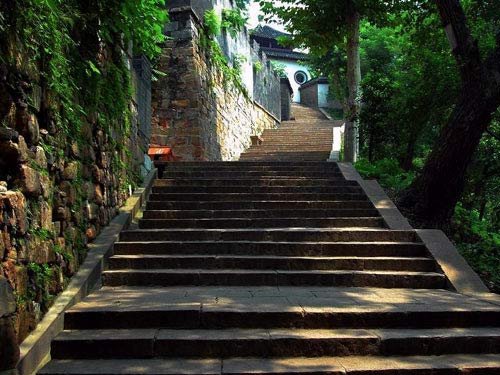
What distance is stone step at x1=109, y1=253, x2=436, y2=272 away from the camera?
466 cm

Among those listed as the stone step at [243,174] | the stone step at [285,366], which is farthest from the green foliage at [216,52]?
the stone step at [285,366]

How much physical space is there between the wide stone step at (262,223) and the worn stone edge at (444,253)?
24 cm

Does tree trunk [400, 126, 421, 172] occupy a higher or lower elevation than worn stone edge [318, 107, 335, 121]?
lower

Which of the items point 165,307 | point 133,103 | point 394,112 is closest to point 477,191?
point 394,112

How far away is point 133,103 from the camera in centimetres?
609

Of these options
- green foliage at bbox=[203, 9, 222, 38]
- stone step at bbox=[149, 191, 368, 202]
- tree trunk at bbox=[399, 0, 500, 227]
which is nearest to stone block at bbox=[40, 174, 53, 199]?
stone step at bbox=[149, 191, 368, 202]

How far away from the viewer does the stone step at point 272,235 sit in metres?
5.21

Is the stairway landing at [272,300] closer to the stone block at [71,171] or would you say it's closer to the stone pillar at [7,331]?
the stone pillar at [7,331]

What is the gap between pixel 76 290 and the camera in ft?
11.8

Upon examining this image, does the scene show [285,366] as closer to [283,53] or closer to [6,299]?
[6,299]

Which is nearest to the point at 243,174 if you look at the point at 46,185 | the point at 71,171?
the point at 71,171

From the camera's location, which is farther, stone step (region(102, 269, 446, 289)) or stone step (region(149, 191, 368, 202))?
stone step (region(149, 191, 368, 202))

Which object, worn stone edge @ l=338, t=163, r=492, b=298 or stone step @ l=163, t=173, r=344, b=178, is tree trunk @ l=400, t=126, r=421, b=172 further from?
worn stone edge @ l=338, t=163, r=492, b=298

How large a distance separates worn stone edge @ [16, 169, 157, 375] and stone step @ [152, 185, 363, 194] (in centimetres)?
90
